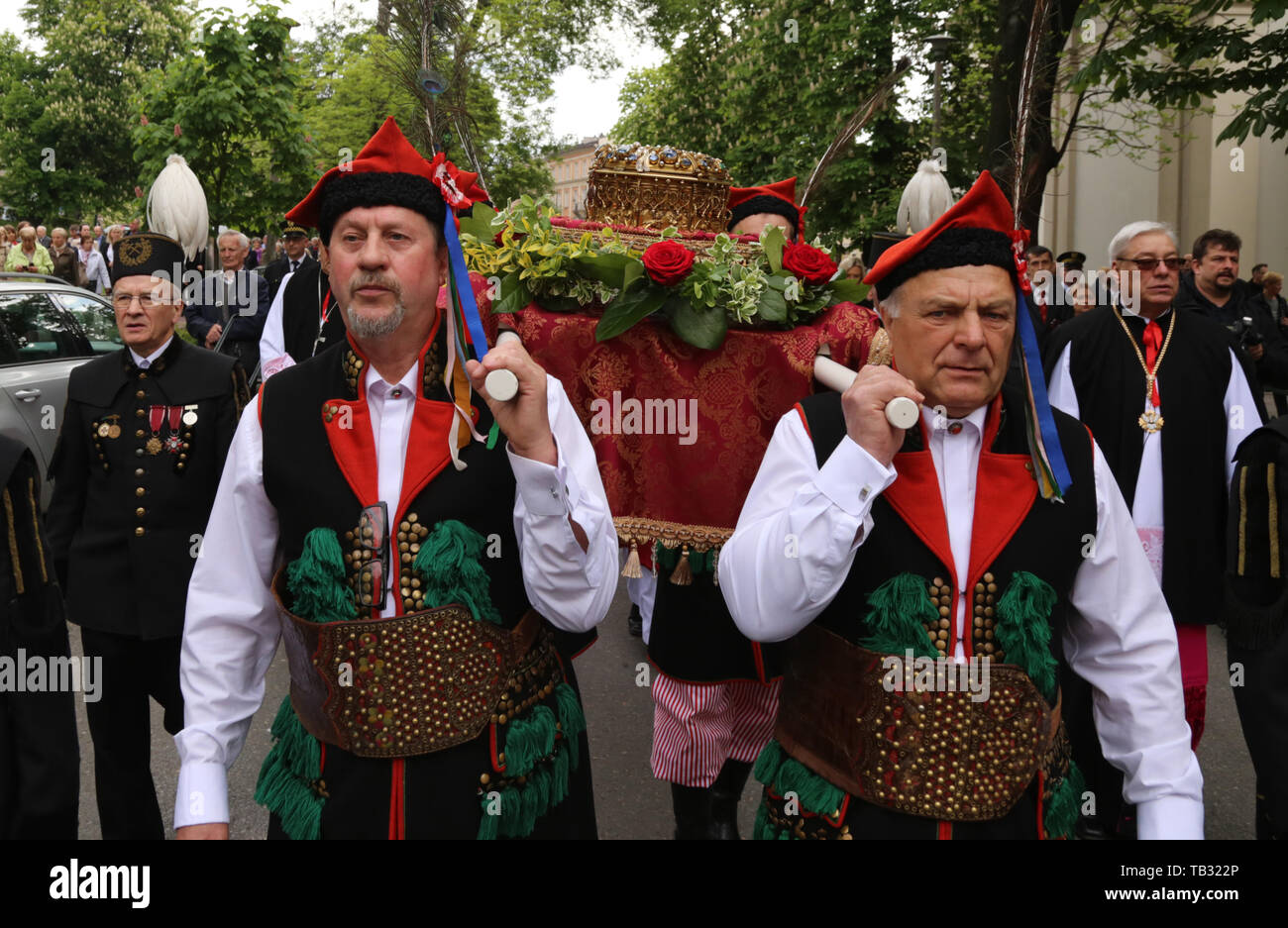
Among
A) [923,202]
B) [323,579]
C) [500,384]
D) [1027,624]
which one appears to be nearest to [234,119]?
[923,202]

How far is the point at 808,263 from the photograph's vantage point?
392cm

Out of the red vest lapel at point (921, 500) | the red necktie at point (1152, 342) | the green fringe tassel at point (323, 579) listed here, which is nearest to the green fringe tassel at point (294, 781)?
the green fringe tassel at point (323, 579)

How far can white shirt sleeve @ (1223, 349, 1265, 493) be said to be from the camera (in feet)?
14.9

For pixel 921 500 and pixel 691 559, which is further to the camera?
pixel 691 559

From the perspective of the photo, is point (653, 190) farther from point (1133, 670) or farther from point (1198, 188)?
point (1198, 188)

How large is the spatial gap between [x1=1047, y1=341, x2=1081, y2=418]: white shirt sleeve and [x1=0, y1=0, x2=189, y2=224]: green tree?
34.8 metres

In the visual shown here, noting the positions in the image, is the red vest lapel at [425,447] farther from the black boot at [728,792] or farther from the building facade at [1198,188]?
the building facade at [1198,188]

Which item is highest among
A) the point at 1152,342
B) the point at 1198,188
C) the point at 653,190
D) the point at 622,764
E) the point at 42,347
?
the point at 1198,188

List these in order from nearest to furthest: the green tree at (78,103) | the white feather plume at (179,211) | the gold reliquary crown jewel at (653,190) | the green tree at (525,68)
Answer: the gold reliquary crown jewel at (653,190), the white feather plume at (179,211), the green tree at (525,68), the green tree at (78,103)

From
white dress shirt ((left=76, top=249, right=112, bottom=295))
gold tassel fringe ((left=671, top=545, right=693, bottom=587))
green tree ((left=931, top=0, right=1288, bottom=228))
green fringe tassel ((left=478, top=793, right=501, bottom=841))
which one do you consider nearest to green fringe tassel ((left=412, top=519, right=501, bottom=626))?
green fringe tassel ((left=478, top=793, right=501, bottom=841))

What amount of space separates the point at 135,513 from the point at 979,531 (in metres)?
3.02

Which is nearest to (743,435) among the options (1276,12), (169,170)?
(169,170)

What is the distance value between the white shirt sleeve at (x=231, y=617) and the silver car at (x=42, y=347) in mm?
6021

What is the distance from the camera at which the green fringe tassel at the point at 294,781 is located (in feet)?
7.97
